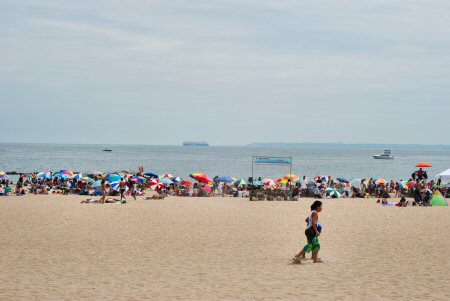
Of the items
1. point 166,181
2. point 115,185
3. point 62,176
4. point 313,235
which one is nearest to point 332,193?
point 166,181

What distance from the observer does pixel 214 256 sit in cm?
1212

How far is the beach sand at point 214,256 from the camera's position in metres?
9.01

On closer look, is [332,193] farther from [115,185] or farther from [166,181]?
[115,185]

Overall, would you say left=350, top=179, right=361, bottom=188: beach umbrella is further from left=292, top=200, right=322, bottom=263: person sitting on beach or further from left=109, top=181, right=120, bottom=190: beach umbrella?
left=292, top=200, right=322, bottom=263: person sitting on beach

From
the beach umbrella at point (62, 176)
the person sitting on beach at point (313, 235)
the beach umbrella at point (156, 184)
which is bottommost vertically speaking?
the beach umbrella at point (62, 176)

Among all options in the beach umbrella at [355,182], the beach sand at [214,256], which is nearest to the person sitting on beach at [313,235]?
the beach sand at [214,256]

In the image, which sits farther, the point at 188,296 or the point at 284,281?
the point at 284,281

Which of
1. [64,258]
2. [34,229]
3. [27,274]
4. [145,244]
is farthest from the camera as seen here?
[34,229]

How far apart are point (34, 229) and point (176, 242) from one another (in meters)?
4.41

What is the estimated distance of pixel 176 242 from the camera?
46.0 ft

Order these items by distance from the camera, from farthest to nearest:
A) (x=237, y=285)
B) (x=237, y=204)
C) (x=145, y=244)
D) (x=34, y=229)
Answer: (x=237, y=204) < (x=34, y=229) < (x=145, y=244) < (x=237, y=285)

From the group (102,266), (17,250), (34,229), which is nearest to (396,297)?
(102,266)

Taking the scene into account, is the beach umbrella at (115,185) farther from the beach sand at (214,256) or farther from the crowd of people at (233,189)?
the beach sand at (214,256)

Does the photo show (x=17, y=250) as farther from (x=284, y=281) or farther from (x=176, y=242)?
(x=284, y=281)
